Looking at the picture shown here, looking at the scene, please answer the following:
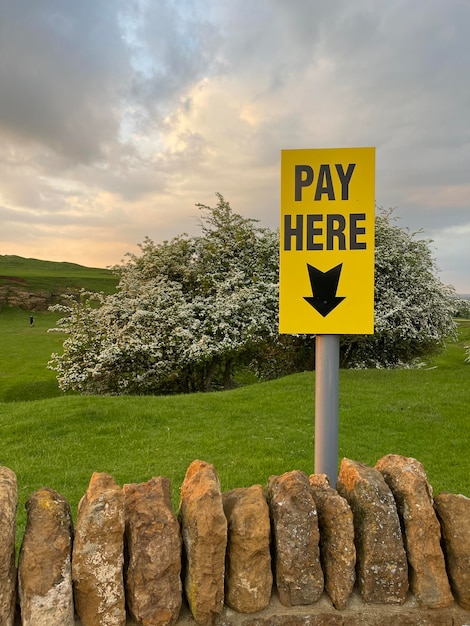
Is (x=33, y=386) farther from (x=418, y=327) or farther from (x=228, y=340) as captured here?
(x=418, y=327)

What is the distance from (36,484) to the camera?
7.19 m

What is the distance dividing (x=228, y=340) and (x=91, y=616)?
563 inches

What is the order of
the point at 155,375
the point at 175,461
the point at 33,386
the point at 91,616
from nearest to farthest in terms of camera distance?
the point at 91,616
the point at 175,461
the point at 155,375
the point at 33,386

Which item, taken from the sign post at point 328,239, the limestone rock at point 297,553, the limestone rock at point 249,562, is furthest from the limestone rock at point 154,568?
the sign post at point 328,239

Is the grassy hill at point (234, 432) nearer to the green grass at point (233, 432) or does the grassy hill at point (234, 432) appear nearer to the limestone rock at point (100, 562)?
the green grass at point (233, 432)

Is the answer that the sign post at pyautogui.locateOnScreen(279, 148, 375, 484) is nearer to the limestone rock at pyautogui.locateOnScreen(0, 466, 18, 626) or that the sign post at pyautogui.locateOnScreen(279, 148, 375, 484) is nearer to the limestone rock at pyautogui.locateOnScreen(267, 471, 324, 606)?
the limestone rock at pyautogui.locateOnScreen(267, 471, 324, 606)

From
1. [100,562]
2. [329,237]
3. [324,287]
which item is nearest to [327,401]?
[324,287]

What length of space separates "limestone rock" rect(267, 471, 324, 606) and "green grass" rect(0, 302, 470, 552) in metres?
3.74

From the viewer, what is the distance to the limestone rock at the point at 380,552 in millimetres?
2736

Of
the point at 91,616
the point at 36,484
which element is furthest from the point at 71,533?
the point at 36,484

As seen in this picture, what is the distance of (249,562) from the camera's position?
8.87 ft

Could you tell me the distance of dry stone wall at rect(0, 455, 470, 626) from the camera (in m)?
2.55

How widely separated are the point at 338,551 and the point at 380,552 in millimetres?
232

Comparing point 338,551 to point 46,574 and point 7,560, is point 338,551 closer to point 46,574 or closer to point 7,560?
point 46,574
